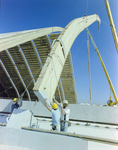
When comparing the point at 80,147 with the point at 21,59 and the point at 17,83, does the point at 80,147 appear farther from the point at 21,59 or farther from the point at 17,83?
the point at 17,83

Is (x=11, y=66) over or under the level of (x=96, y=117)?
over

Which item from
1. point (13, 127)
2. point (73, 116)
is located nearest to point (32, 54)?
point (73, 116)

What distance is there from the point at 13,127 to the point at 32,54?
55.6 ft

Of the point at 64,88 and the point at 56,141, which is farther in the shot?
the point at 64,88

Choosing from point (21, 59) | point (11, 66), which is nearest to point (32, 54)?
point (21, 59)

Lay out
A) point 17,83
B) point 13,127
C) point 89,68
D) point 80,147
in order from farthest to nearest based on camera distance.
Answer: point 17,83
point 89,68
point 13,127
point 80,147

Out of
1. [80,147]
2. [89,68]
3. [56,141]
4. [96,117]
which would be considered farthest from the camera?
[89,68]

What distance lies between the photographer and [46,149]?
3029 millimetres

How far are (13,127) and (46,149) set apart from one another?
122cm

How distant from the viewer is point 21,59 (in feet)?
66.3

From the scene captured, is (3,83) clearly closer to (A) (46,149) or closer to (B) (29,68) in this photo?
(B) (29,68)

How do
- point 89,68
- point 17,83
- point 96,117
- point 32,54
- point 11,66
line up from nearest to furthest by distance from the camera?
1. point 96,117
2. point 89,68
3. point 32,54
4. point 11,66
5. point 17,83

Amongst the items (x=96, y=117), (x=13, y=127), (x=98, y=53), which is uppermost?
Answer: (x=98, y=53)

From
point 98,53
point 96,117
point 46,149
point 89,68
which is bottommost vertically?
point 46,149
